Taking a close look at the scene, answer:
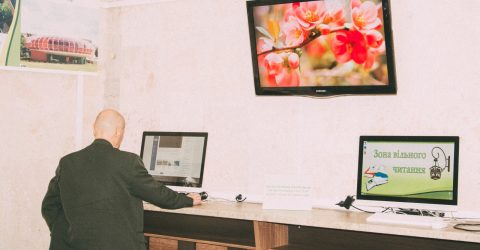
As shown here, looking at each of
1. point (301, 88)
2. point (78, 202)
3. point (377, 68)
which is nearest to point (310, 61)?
point (301, 88)

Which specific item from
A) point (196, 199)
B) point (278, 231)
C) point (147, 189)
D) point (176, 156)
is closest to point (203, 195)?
point (196, 199)

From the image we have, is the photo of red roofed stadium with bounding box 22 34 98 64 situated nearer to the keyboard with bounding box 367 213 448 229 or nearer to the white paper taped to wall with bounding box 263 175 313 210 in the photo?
the white paper taped to wall with bounding box 263 175 313 210

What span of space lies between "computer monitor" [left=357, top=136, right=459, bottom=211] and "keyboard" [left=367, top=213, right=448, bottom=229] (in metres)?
0.09

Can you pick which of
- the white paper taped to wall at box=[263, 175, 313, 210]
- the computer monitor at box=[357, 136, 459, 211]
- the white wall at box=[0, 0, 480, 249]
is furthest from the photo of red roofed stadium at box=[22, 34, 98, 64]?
the computer monitor at box=[357, 136, 459, 211]

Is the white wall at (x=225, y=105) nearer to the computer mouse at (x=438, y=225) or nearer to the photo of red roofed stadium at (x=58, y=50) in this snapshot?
the photo of red roofed stadium at (x=58, y=50)

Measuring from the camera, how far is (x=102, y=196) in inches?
116

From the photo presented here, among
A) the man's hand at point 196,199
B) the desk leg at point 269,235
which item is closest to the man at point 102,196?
the man's hand at point 196,199

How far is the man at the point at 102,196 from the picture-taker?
9.66 feet

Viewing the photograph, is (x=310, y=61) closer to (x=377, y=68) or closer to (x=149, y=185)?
(x=377, y=68)

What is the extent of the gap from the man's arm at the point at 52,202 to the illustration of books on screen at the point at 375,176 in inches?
66.2

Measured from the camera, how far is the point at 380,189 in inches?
126

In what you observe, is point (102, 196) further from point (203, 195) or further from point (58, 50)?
point (58, 50)

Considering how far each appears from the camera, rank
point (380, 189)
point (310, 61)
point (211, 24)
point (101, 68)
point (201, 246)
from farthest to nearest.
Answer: point (101, 68)
point (211, 24)
point (201, 246)
point (310, 61)
point (380, 189)

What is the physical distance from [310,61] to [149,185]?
124 centimetres
